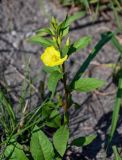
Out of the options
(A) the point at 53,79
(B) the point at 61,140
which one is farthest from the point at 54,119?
(A) the point at 53,79

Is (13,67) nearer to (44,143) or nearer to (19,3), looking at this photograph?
(19,3)

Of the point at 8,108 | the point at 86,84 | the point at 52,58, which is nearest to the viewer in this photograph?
the point at 52,58

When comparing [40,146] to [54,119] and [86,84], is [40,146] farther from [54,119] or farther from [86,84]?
[86,84]

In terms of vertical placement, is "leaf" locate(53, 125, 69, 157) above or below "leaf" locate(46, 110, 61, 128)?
Answer: below

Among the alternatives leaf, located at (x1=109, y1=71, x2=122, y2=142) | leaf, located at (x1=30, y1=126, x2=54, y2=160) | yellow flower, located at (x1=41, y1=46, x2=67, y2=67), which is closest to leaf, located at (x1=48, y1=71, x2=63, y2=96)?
yellow flower, located at (x1=41, y1=46, x2=67, y2=67)

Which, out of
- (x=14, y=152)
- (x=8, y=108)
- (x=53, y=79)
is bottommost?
(x=14, y=152)

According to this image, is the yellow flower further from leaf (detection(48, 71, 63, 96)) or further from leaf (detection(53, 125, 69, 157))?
leaf (detection(53, 125, 69, 157))
